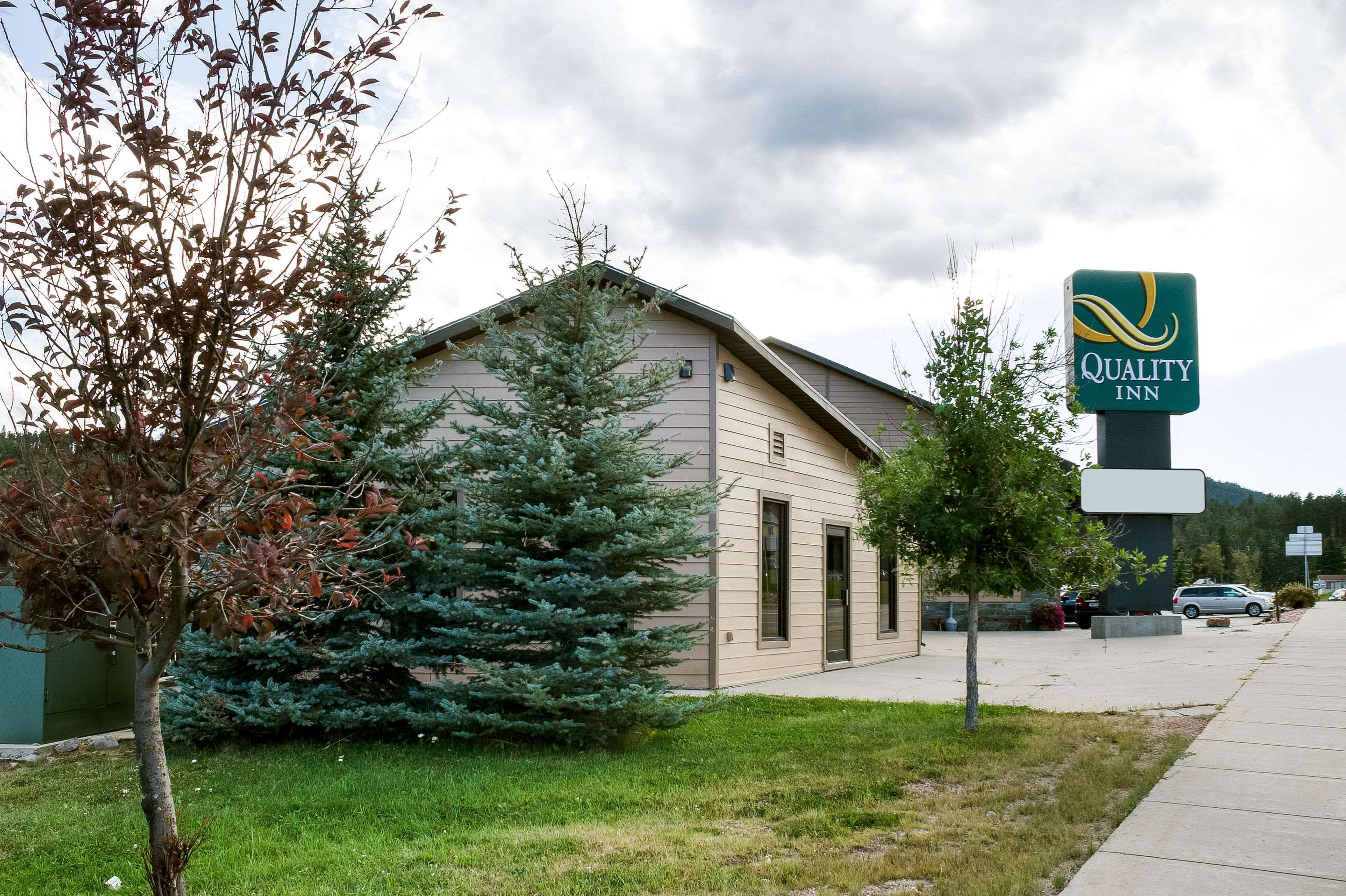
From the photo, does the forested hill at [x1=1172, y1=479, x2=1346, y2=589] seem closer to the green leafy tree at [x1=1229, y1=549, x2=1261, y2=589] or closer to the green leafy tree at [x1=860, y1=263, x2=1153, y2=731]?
the green leafy tree at [x1=1229, y1=549, x2=1261, y2=589]

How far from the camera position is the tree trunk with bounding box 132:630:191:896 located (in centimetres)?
346

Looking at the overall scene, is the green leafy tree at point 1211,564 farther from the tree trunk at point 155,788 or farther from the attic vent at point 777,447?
the tree trunk at point 155,788

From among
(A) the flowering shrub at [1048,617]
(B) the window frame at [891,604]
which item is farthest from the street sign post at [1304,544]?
(B) the window frame at [891,604]

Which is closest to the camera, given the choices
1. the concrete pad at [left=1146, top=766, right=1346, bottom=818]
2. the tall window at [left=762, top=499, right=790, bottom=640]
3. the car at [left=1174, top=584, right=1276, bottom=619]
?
the concrete pad at [left=1146, top=766, right=1346, bottom=818]

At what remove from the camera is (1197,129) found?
1255 centimetres

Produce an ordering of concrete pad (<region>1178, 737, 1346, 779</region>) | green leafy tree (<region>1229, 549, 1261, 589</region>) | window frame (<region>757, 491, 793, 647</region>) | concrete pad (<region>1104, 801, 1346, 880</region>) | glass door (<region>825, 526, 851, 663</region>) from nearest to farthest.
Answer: concrete pad (<region>1104, 801, 1346, 880</region>)
concrete pad (<region>1178, 737, 1346, 779</region>)
window frame (<region>757, 491, 793, 647</region>)
glass door (<region>825, 526, 851, 663</region>)
green leafy tree (<region>1229, 549, 1261, 589</region>)

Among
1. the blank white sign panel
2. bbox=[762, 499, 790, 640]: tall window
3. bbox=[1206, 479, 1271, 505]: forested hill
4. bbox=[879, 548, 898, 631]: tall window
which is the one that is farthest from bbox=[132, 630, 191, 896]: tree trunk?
bbox=[1206, 479, 1271, 505]: forested hill

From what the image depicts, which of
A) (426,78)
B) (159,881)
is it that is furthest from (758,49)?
(159,881)

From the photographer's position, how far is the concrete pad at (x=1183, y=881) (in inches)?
182

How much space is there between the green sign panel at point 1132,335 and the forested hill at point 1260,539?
143 feet

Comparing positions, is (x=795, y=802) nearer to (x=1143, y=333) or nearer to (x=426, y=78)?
(x=426, y=78)

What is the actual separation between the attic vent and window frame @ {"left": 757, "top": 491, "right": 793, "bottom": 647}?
1.69 ft

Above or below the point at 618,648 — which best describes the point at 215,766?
below

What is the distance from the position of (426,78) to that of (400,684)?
6.33 m
